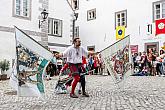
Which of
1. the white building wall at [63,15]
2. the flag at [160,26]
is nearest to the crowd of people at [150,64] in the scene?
the flag at [160,26]

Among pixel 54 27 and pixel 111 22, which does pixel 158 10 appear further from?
pixel 54 27

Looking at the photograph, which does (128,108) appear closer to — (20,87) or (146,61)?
(20,87)

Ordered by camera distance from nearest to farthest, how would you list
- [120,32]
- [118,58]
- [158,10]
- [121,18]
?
[118,58]
[158,10]
[120,32]
[121,18]

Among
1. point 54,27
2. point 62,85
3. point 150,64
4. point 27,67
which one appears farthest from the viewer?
point 54,27

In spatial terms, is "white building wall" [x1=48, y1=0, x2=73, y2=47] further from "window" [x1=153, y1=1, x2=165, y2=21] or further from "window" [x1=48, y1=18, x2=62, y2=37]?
"window" [x1=153, y1=1, x2=165, y2=21]

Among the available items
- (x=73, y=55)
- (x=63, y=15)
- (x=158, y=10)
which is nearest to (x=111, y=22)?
(x=158, y=10)

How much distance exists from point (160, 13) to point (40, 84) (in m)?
19.3

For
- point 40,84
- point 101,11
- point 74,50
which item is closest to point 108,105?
point 40,84

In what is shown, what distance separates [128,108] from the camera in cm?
690

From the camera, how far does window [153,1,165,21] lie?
82.5 feet

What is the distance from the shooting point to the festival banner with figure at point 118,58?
10086mm

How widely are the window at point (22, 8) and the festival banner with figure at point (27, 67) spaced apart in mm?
13478

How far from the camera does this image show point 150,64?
21172mm

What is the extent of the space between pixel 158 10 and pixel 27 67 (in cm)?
1961
